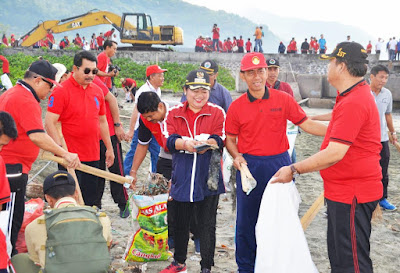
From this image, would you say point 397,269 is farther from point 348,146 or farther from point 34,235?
point 34,235

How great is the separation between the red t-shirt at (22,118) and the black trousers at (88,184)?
43.5 inches

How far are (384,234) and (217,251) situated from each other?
7.28ft

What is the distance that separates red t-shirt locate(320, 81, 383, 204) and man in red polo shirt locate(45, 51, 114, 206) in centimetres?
277

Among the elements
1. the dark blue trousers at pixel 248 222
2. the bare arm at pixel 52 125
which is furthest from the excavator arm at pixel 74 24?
the dark blue trousers at pixel 248 222

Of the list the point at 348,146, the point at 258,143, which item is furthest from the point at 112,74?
the point at 348,146

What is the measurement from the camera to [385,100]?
6.14m

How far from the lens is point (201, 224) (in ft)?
13.6

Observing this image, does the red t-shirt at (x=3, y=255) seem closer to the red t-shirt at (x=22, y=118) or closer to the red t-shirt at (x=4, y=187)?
the red t-shirt at (x=4, y=187)

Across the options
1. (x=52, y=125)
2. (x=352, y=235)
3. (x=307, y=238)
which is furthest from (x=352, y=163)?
(x=52, y=125)

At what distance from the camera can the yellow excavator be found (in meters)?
A: 30.9

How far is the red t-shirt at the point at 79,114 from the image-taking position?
4707 millimetres

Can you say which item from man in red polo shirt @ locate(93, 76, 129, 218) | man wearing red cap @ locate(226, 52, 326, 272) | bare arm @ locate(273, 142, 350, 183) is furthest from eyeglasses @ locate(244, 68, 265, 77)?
man in red polo shirt @ locate(93, 76, 129, 218)

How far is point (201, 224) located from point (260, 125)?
112 centimetres

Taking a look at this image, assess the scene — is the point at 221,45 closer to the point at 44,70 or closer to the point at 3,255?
the point at 44,70
